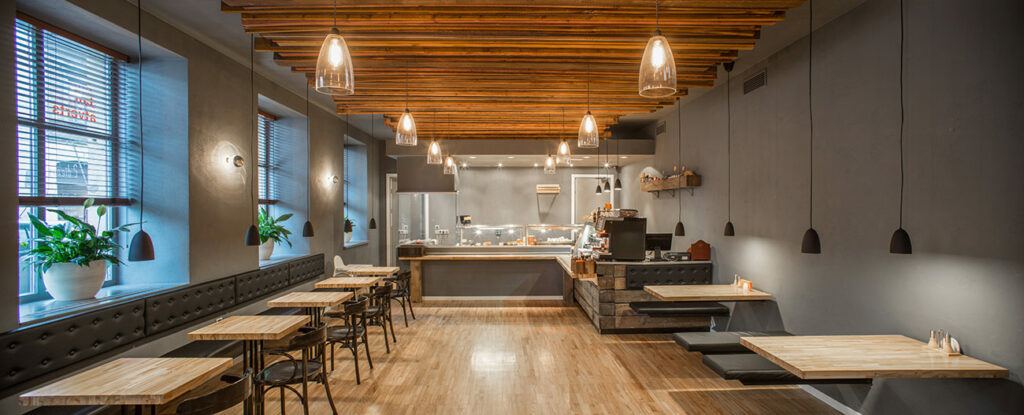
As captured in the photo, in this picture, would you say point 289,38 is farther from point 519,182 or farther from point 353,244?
point 519,182

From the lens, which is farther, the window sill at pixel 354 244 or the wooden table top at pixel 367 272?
the window sill at pixel 354 244

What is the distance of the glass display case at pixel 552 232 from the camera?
1025 cm

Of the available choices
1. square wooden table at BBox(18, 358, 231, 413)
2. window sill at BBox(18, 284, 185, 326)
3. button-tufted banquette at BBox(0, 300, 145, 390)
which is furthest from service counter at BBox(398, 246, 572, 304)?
square wooden table at BBox(18, 358, 231, 413)

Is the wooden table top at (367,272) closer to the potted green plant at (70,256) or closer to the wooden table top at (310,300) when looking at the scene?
the wooden table top at (310,300)

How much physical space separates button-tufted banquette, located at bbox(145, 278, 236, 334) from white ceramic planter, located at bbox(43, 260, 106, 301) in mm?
398

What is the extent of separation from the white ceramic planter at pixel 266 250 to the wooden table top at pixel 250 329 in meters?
2.55

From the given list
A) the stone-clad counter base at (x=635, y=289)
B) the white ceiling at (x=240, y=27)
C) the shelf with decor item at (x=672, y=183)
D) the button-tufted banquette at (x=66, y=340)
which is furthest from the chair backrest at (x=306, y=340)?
the shelf with decor item at (x=672, y=183)

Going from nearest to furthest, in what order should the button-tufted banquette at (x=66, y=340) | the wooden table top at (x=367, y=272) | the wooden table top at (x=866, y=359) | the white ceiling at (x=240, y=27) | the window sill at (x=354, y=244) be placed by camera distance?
1. the wooden table top at (x=866, y=359)
2. the button-tufted banquette at (x=66, y=340)
3. the white ceiling at (x=240, y=27)
4. the wooden table top at (x=367, y=272)
5. the window sill at (x=354, y=244)

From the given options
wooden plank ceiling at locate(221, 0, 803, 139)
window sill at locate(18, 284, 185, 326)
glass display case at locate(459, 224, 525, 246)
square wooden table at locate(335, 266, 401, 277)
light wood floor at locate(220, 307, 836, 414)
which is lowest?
light wood floor at locate(220, 307, 836, 414)

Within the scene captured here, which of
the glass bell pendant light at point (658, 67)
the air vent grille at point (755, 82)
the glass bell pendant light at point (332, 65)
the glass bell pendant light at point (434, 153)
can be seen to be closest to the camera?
the glass bell pendant light at point (658, 67)

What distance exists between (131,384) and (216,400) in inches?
20.4

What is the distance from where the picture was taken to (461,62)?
4926 mm

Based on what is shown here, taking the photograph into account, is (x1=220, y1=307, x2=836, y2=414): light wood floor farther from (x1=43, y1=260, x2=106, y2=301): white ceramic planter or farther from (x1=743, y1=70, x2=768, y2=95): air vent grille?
(x1=743, y1=70, x2=768, y2=95): air vent grille

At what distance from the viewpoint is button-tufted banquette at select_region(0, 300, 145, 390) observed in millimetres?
2943
